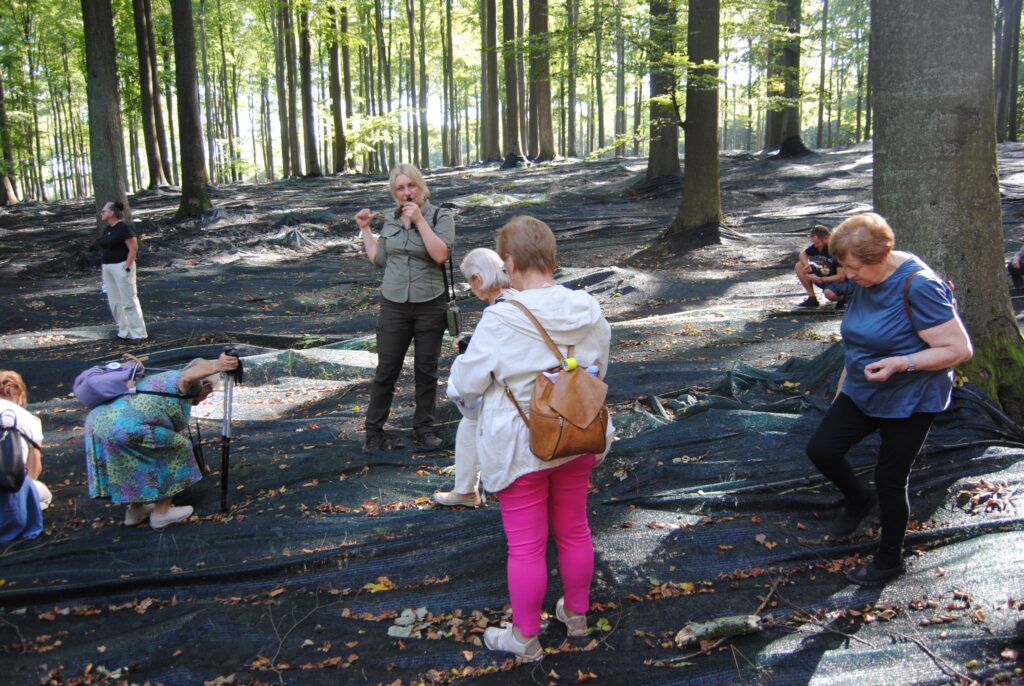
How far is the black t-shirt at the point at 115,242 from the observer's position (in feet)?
29.1

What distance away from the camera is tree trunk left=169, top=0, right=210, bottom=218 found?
16859 mm

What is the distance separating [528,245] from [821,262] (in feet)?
21.2

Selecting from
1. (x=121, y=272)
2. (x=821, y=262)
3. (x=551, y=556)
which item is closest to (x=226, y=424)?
(x=551, y=556)

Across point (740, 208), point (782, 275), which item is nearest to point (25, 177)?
point (740, 208)

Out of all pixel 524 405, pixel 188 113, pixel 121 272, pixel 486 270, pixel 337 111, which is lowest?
pixel 121 272

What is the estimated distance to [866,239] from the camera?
2.99 m

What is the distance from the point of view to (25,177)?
1684 inches

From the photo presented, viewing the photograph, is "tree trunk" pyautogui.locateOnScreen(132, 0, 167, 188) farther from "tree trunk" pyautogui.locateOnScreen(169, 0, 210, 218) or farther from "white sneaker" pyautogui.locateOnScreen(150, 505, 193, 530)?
"white sneaker" pyautogui.locateOnScreen(150, 505, 193, 530)

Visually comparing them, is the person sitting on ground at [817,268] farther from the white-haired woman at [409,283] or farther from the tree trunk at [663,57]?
the white-haired woman at [409,283]

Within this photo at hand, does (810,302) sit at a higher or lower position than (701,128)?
lower

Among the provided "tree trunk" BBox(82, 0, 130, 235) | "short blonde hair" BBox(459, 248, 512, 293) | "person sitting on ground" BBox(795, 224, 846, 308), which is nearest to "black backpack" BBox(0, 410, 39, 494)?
"short blonde hair" BBox(459, 248, 512, 293)

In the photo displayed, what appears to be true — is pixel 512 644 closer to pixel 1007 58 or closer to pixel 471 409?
pixel 471 409

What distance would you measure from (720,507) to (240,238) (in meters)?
14.2

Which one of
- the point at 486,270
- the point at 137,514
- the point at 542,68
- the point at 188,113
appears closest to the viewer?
the point at 486,270
